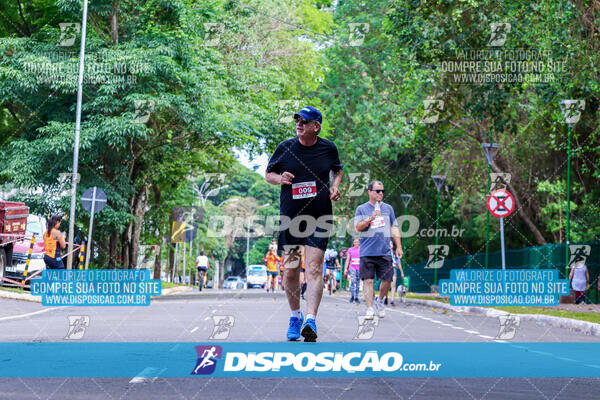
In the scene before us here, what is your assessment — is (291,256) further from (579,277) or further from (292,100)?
(292,100)

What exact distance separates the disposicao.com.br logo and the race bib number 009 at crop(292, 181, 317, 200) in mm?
1867

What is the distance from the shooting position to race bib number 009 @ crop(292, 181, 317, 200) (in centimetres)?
798

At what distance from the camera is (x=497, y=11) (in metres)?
22.6

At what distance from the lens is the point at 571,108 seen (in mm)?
22812

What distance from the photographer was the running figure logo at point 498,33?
21.9m

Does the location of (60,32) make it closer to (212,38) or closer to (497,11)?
(212,38)

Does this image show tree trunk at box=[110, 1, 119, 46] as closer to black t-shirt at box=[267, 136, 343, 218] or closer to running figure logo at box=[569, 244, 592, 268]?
running figure logo at box=[569, 244, 592, 268]

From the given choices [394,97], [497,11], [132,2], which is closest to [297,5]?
[394,97]

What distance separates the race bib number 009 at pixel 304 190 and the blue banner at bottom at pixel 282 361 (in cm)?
130

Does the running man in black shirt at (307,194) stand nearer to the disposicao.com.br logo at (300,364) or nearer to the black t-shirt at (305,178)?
the black t-shirt at (305,178)

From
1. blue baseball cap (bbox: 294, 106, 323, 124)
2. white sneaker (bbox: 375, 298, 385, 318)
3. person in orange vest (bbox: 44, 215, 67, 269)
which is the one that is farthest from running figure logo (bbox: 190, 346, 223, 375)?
person in orange vest (bbox: 44, 215, 67, 269)

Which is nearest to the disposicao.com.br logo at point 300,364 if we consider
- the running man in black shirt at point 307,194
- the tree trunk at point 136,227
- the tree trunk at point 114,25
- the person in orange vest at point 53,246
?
the running man in black shirt at point 307,194

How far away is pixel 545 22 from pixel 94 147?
43.0ft

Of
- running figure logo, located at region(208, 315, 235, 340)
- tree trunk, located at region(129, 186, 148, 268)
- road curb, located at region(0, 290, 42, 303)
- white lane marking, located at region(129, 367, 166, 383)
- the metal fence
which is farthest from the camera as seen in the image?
tree trunk, located at region(129, 186, 148, 268)
